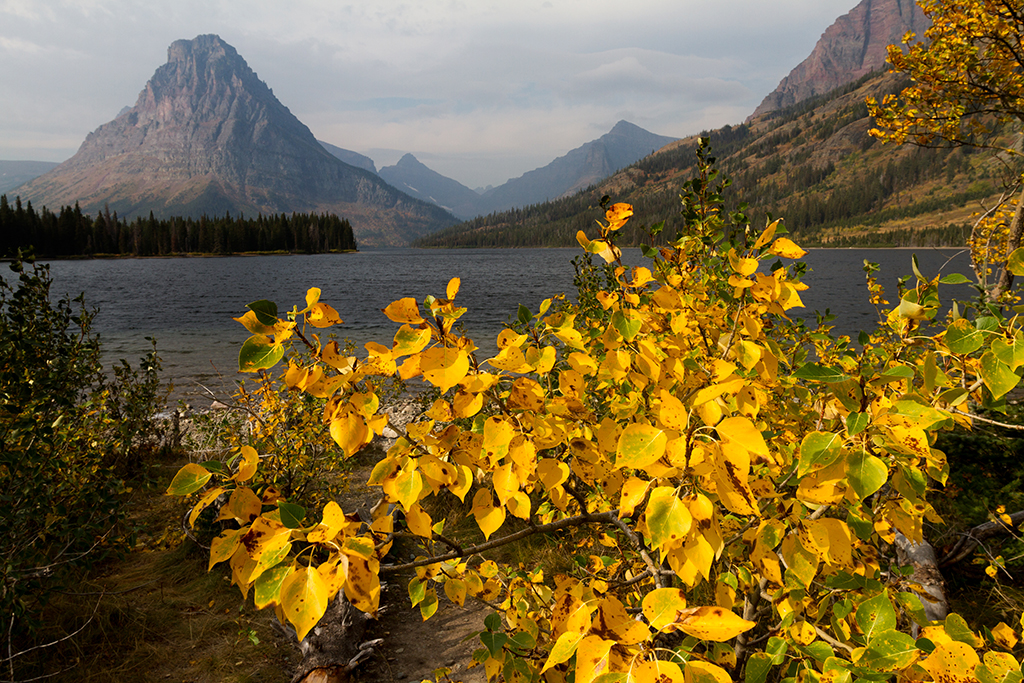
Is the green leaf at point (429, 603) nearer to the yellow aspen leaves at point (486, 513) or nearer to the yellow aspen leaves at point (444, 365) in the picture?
the yellow aspen leaves at point (486, 513)

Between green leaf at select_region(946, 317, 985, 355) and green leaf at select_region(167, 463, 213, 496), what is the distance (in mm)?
1591

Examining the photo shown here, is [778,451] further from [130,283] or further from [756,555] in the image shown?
[130,283]

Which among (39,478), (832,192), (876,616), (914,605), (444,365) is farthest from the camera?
(832,192)

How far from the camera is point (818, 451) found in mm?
862

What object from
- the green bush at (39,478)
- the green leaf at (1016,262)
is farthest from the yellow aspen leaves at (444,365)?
the green bush at (39,478)

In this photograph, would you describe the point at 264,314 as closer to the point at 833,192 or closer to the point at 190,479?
the point at 190,479

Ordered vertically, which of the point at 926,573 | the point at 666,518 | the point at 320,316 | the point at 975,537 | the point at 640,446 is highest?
the point at 320,316

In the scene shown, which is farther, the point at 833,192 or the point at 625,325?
the point at 833,192

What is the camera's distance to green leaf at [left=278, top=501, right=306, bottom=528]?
804 millimetres

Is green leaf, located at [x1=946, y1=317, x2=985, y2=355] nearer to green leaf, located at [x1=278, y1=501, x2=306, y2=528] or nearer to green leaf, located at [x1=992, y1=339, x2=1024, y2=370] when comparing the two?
green leaf, located at [x1=992, y1=339, x2=1024, y2=370]

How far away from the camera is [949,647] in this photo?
3.09 ft

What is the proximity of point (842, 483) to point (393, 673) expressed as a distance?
3.70 m

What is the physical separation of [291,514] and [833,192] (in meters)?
194

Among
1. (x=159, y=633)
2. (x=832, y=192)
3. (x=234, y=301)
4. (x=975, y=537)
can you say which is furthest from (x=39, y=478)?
(x=832, y=192)
